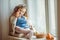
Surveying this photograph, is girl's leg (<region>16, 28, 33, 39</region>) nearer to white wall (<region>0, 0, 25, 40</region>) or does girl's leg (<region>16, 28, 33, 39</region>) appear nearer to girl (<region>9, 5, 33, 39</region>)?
girl (<region>9, 5, 33, 39</region>)

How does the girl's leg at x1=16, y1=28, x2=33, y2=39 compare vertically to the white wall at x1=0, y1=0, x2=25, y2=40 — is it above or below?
below

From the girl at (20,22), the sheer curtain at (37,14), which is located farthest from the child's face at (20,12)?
the sheer curtain at (37,14)

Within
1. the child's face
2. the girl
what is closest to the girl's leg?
the girl

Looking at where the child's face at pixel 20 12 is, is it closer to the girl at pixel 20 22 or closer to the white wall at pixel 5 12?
the girl at pixel 20 22

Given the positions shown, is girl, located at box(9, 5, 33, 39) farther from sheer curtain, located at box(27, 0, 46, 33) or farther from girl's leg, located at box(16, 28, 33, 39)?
sheer curtain, located at box(27, 0, 46, 33)

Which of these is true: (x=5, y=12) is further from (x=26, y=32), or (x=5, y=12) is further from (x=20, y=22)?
(x=26, y=32)

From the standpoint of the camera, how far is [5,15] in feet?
5.13

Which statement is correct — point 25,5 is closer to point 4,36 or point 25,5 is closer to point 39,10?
point 39,10

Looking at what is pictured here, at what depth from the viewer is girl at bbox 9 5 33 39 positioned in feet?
4.63

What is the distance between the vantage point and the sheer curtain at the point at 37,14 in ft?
5.16

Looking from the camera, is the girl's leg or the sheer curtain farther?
the sheer curtain

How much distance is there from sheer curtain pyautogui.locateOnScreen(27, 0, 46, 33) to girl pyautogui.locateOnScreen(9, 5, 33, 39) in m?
0.11

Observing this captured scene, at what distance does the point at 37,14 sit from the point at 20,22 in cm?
23

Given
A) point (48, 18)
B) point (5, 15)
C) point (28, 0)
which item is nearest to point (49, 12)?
point (48, 18)
